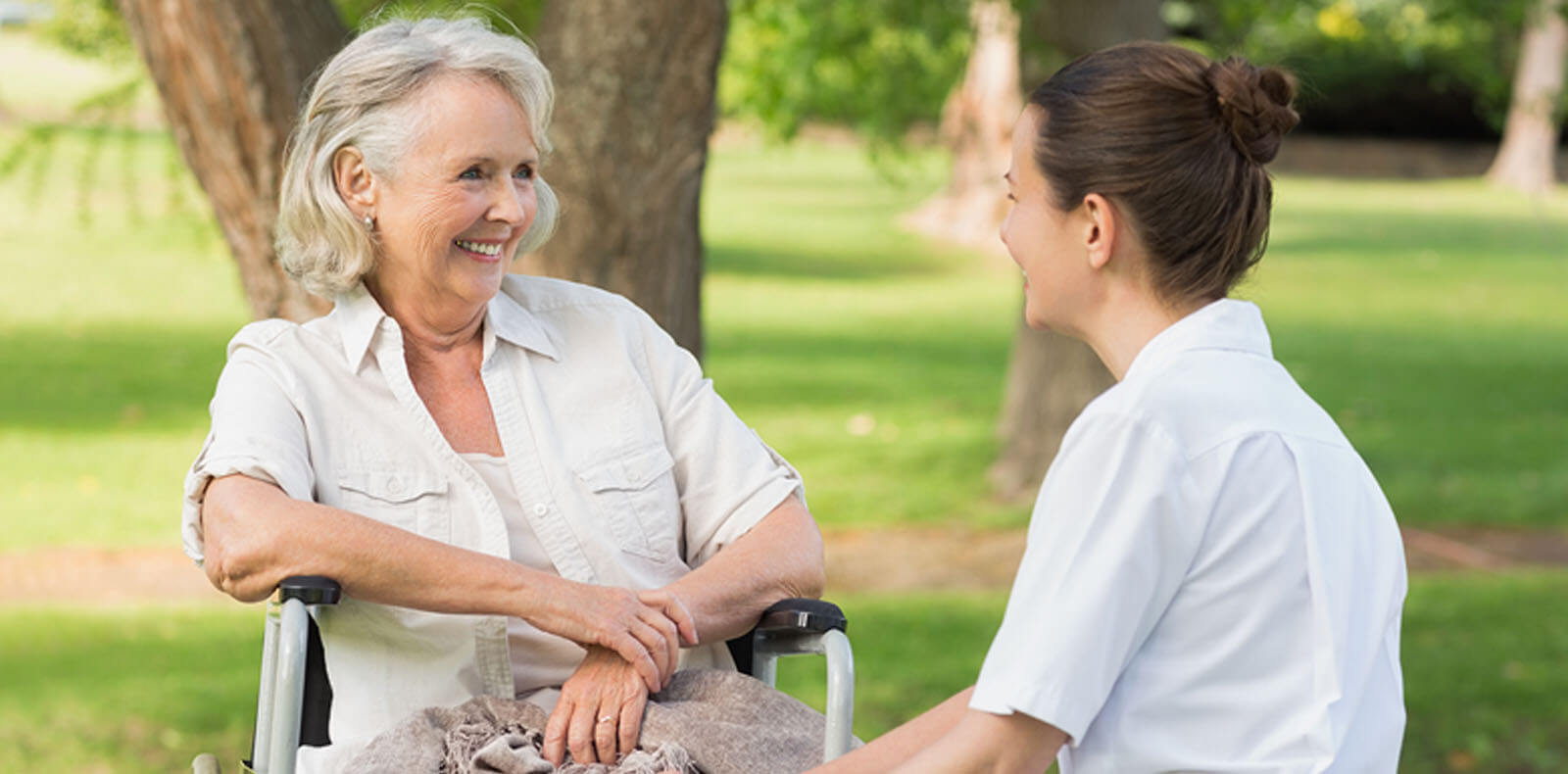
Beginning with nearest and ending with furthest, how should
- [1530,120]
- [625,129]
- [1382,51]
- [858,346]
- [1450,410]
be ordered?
[625,129] < [1450,410] < [858,346] < [1382,51] < [1530,120]

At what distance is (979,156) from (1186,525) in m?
19.6

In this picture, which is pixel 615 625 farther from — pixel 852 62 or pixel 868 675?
pixel 852 62

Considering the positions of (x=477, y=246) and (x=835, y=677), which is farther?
(x=477, y=246)

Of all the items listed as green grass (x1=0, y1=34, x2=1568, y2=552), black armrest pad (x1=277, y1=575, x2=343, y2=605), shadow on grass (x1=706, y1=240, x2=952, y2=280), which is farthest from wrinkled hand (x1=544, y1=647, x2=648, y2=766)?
shadow on grass (x1=706, y1=240, x2=952, y2=280)

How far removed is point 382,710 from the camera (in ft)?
7.62

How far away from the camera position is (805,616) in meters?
2.34

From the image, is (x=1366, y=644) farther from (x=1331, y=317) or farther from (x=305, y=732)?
(x=1331, y=317)

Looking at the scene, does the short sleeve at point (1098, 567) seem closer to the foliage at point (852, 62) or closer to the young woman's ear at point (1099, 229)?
the young woman's ear at point (1099, 229)

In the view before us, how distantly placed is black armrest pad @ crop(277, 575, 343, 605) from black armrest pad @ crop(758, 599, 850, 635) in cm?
59

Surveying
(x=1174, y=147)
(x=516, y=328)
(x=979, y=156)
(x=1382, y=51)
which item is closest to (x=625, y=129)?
(x=516, y=328)

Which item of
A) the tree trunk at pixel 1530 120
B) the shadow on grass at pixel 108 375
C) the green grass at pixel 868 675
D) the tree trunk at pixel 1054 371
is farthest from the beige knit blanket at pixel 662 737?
the tree trunk at pixel 1530 120

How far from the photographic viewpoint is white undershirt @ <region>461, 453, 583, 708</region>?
7.87 feet

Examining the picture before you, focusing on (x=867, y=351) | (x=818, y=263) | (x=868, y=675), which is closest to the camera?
(x=868, y=675)

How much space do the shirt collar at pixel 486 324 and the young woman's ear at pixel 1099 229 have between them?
0.99 m
